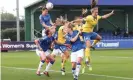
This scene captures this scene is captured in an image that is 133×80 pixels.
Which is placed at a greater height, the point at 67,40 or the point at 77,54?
the point at 67,40

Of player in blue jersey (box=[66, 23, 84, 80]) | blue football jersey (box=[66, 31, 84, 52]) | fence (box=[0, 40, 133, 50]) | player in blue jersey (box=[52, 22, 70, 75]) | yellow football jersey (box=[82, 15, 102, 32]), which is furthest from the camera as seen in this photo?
fence (box=[0, 40, 133, 50])

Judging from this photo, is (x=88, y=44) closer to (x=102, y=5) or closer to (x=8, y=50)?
(x=8, y=50)

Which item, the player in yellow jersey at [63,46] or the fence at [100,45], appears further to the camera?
the fence at [100,45]

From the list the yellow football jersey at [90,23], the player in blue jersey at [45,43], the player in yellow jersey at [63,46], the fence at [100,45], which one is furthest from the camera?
the fence at [100,45]

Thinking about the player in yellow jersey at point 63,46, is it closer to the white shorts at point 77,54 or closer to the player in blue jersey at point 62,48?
the player in blue jersey at point 62,48

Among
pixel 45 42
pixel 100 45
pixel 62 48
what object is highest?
pixel 45 42

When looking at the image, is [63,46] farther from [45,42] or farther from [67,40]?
[45,42]

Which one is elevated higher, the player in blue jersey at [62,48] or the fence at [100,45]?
the player in blue jersey at [62,48]

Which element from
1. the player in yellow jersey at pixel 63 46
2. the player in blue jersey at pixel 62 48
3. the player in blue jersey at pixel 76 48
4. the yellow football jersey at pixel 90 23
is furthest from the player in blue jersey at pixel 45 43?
the yellow football jersey at pixel 90 23

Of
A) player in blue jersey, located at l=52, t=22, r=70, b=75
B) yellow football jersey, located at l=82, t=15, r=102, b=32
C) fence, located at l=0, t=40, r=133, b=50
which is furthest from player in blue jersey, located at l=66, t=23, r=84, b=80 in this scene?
fence, located at l=0, t=40, r=133, b=50

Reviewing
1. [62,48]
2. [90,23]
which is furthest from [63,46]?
[90,23]

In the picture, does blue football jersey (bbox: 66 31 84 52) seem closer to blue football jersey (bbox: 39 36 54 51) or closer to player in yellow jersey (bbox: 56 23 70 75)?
blue football jersey (bbox: 39 36 54 51)

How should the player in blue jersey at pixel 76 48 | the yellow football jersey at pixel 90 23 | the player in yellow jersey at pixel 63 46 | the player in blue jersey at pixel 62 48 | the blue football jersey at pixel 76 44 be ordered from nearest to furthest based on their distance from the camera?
the player in blue jersey at pixel 76 48
the blue football jersey at pixel 76 44
the player in yellow jersey at pixel 63 46
the player in blue jersey at pixel 62 48
the yellow football jersey at pixel 90 23

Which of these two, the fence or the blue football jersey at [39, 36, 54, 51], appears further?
the fence
